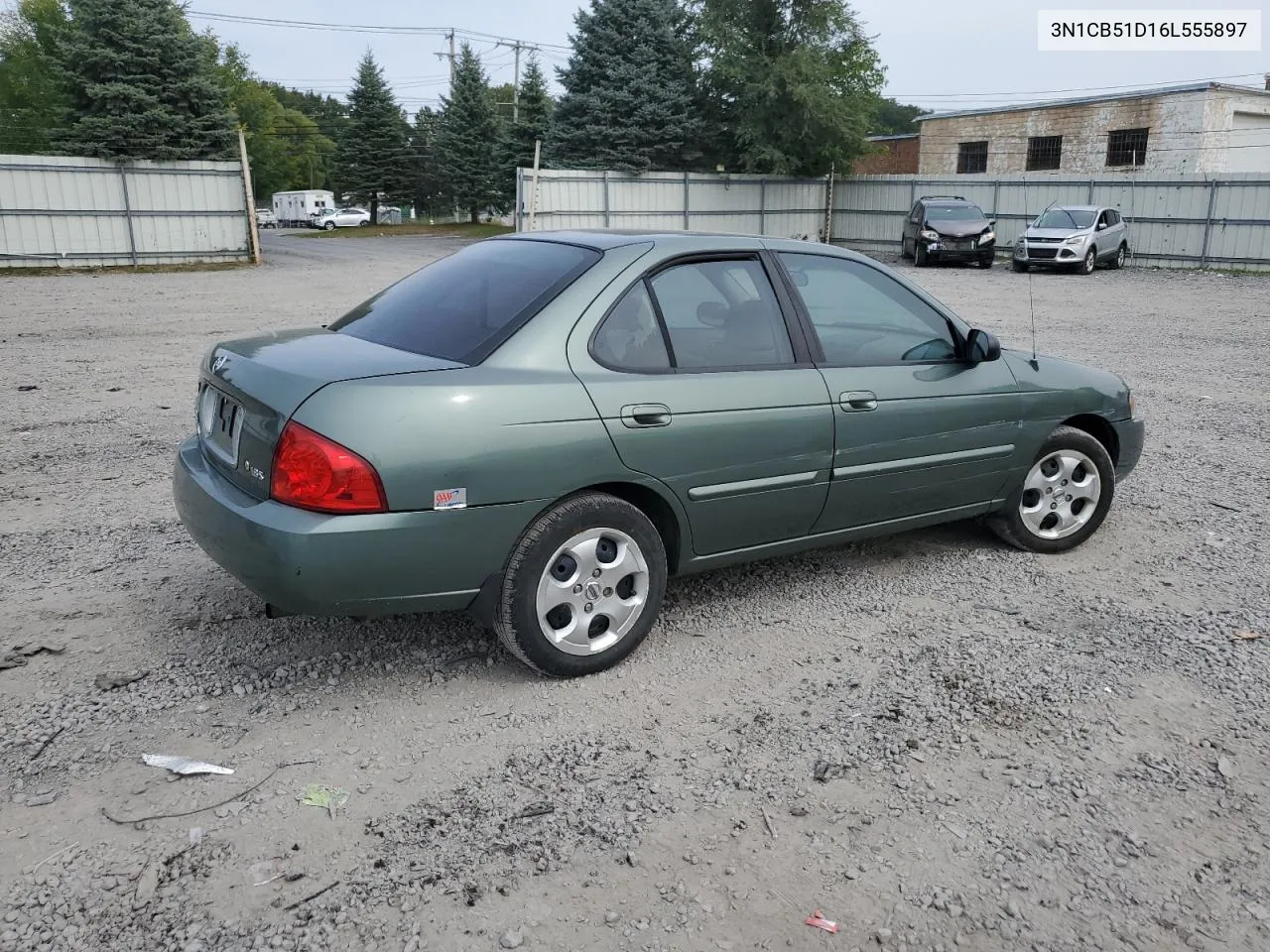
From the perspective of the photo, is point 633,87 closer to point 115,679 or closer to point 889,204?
point 889,204

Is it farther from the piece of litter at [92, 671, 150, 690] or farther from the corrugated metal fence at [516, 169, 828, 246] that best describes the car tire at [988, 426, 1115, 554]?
the corrugated metal fence at [516, 169, 828, 246]

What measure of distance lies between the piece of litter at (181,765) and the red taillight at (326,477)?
0.84 m

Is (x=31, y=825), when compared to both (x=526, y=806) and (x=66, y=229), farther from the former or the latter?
(x=66, y=229)

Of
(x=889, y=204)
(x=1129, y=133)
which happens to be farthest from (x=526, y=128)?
(x=1129, y=133)

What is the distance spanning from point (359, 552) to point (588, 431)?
87 centimetres

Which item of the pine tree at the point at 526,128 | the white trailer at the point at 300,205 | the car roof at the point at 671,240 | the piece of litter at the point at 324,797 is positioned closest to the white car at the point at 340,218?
the white trailer at the point at 300,205

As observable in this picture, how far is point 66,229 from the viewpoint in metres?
24.1

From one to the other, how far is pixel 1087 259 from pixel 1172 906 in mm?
23900

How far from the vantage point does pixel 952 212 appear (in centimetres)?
2597

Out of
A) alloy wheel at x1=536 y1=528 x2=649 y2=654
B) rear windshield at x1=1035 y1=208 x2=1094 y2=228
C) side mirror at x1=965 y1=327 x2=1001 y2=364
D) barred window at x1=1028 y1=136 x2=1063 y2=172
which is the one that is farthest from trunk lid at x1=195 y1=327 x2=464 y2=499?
barred window at x1=1028 y1=136 x2=1063 y2=172

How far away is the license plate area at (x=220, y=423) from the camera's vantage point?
357cm

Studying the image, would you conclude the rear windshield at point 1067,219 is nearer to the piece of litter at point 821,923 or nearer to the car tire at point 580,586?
the car tire at point 580,586

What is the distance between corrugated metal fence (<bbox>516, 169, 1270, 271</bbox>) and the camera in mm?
24344

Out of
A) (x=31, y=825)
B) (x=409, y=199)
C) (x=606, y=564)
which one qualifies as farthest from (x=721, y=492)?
(x=409, y=199)
